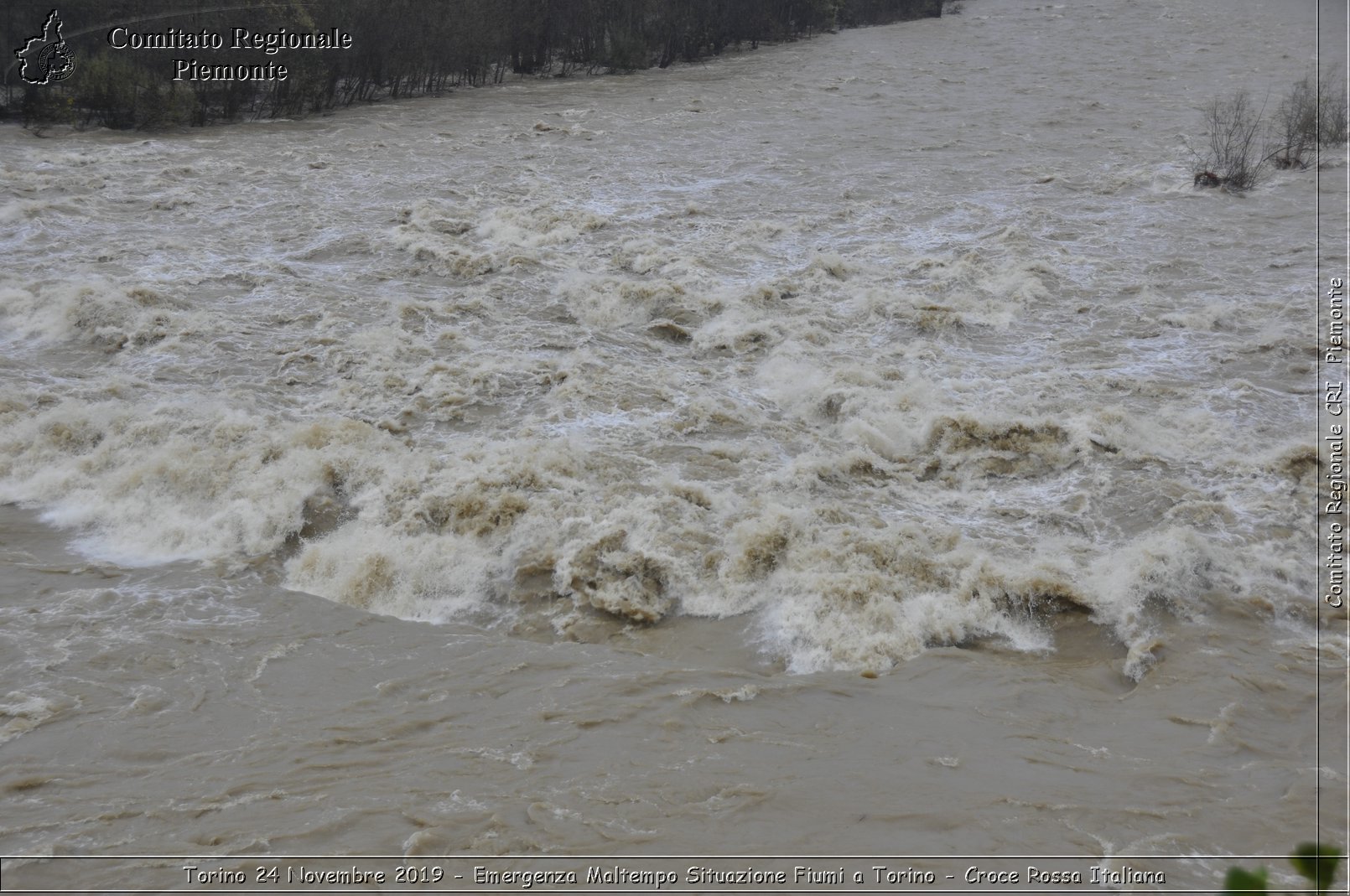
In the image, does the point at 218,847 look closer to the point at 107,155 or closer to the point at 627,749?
the point at 627,749

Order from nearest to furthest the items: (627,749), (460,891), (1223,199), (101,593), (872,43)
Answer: (460,891) < (627,749) < (101,593) < (1223,199) < (872,43)

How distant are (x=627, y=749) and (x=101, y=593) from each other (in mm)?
2948

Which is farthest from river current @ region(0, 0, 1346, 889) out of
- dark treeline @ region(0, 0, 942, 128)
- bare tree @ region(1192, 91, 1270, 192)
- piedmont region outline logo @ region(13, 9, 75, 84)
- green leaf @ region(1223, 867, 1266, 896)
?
piedmont region outline logo @ region(13, 9, 75, 84)

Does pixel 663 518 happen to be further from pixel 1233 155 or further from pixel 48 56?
pixel 48 56

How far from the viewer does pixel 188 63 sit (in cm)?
1527

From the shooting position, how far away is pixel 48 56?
14523 mm

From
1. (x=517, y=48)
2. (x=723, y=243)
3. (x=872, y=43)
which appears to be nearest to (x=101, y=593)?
(x=723, y=243)

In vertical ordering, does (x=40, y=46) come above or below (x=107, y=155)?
above

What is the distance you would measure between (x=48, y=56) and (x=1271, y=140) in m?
17.2

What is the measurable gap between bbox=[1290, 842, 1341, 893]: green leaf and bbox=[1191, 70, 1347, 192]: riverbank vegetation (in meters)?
12.4

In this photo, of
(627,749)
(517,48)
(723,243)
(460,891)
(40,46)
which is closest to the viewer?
(460,891)

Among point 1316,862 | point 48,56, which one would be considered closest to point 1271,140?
point 1316,862

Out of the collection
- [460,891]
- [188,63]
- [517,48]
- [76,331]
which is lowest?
[460,891]

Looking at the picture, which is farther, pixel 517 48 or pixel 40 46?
pixel 517 48
